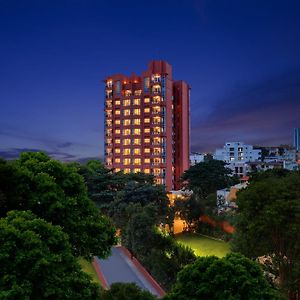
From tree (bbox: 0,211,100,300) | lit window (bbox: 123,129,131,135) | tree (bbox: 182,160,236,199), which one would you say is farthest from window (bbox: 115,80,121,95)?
tree (bbox: 0,211,100,300)

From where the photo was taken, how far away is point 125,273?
22250 millimetres

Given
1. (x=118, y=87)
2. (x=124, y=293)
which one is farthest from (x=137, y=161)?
(x=124, y=293)

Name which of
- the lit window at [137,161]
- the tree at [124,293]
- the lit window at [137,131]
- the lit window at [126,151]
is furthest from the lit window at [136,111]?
the tree at [124,293]

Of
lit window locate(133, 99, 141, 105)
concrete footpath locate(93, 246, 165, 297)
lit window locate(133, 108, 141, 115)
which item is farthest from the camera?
lit window locate(133, 99, 141, 105)

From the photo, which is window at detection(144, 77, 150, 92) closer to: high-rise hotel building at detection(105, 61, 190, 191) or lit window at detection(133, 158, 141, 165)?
high-rise hotel building at detection(105, 61, 190, 191)

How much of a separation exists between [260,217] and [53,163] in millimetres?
9869

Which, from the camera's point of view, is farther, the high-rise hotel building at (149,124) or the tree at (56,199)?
the high-rise hotel building at (149,124)

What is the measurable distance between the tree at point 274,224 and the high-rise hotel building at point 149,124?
4646 cm

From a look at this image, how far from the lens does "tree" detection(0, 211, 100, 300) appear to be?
772 cm

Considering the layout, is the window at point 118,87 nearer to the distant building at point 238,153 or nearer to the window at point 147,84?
the window at point 147,84

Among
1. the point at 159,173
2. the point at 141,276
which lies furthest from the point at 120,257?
the point at 159,173

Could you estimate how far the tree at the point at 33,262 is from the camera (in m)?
7.72

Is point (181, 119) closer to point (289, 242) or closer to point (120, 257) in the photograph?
point (120, 257)

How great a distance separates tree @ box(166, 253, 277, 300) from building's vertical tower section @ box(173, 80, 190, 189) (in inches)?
2302
